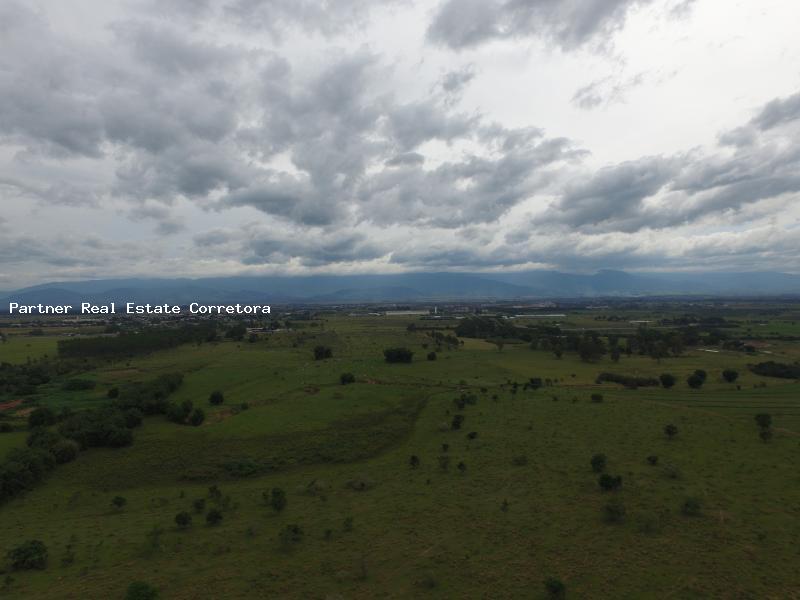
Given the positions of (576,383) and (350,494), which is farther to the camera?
(576,383)

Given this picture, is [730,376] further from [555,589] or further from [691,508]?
[555,589]

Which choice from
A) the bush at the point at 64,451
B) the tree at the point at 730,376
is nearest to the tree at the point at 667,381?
the tree at the point at 730,376

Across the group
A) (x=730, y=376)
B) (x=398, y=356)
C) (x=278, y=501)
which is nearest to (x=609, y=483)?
(x=278, y=501)

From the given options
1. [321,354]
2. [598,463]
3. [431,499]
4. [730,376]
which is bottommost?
[431,499]

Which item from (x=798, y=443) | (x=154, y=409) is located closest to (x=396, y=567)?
(x=798, y=443)

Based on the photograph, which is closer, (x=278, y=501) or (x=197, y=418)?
(x=278, y=501)

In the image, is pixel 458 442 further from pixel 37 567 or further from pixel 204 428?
pixel 37 567

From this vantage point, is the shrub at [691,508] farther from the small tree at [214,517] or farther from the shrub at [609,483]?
the small tree at [214,517]
